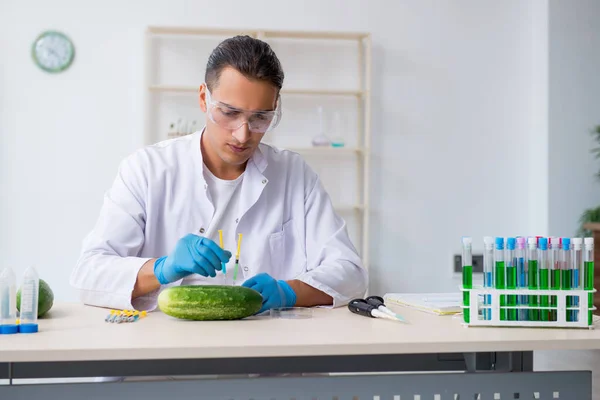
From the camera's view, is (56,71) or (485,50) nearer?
(56,71)

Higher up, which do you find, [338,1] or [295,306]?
[338,1]

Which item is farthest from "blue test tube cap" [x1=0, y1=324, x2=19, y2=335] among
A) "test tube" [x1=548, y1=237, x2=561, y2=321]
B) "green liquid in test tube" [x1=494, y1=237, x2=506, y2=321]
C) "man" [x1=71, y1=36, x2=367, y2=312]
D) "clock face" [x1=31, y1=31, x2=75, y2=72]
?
"clock face" [x1=31, y1=31, x2=75, y2=72]

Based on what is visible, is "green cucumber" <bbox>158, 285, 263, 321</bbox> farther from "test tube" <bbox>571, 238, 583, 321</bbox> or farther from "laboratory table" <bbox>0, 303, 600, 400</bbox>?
"test tube" <bbox>571, 238, 583, 321</bbox>

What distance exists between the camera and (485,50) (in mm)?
4523

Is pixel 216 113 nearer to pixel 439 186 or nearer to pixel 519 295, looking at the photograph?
pixel 519 295

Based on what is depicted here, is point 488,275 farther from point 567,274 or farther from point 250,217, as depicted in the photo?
point 250,217

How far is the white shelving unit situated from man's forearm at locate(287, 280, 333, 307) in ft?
8.27

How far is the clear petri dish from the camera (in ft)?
4.99

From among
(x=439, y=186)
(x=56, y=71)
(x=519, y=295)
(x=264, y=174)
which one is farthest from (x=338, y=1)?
(x=519, y=295)

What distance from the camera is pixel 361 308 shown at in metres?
1.54

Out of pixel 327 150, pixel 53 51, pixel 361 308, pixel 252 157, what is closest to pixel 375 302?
pixel 361 308

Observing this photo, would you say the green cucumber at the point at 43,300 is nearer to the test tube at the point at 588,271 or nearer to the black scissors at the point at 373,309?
the black scissors at the point at 373,309

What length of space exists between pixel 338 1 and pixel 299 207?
2.70 meters

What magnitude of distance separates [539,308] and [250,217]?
35.2 inches
